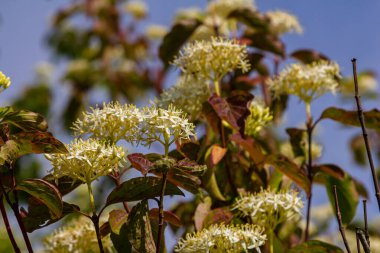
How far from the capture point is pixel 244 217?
1.53 metres

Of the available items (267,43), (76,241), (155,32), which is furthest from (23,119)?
(155,32)

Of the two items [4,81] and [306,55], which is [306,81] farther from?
[4,81]

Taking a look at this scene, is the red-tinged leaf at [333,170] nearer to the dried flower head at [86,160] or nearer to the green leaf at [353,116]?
the green leaf at [353,116]

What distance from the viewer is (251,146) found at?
5.27 ft

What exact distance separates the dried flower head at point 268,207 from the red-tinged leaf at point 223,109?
19cm

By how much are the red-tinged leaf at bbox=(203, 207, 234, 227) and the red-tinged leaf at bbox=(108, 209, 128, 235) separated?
21 centimetres

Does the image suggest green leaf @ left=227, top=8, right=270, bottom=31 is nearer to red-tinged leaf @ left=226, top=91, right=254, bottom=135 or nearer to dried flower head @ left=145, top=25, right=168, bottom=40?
red-tinged leaf @ left=226, top=91, right=254, bottom=135

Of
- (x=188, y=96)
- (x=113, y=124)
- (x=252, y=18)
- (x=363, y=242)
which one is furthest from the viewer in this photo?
(x=252, y=18)

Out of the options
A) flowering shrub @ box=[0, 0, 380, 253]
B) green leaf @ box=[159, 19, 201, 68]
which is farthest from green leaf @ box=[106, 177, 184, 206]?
green leaf @ box=[159, 19, 201, 68]

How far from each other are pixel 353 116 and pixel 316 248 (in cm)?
44

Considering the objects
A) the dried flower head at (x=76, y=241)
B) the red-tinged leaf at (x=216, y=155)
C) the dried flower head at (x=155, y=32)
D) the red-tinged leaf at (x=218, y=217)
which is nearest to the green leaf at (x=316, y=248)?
the red-tinged leaf at (x=218, y=217)

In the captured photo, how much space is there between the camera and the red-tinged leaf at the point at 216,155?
1559 millimetres

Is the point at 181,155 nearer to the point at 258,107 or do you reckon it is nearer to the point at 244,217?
the point at 244,217

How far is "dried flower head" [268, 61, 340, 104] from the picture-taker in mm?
1835
